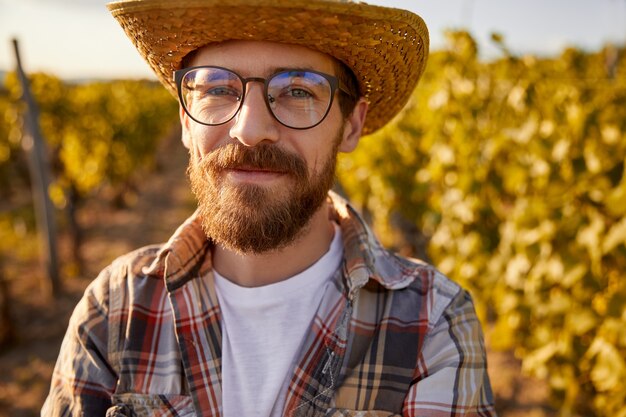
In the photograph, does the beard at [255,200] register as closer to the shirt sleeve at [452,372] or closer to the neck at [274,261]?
the neck at [274,261]

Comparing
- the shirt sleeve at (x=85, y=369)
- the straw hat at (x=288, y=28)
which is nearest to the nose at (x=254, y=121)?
the straw hat at (x=288, y=28)

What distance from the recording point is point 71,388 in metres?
1.48

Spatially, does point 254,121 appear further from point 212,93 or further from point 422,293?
point 422,293

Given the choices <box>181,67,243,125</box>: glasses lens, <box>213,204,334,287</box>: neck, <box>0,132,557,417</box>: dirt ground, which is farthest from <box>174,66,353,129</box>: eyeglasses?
<box>0,132,557,417</box>: dirt ground

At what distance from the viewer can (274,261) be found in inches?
66.2

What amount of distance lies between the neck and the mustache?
258 millimetres

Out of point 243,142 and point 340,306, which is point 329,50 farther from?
point 340,306

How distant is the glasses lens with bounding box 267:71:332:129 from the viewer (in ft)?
4.73

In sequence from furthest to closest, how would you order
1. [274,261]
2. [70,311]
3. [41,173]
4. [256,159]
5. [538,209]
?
1. [70,311]
2. [41,173]
3. [538,209]
4. [274,261]
5. [256,159]

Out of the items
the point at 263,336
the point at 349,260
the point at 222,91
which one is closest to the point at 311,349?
the point at 263,336

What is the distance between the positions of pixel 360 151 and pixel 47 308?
13.6ft

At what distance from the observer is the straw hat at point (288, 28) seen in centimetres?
129

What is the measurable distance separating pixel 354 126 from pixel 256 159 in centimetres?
52

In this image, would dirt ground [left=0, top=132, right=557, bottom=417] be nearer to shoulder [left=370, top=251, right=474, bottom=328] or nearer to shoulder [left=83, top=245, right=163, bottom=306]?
shoulder [left=370, top=251, right=474, bottom=328]
